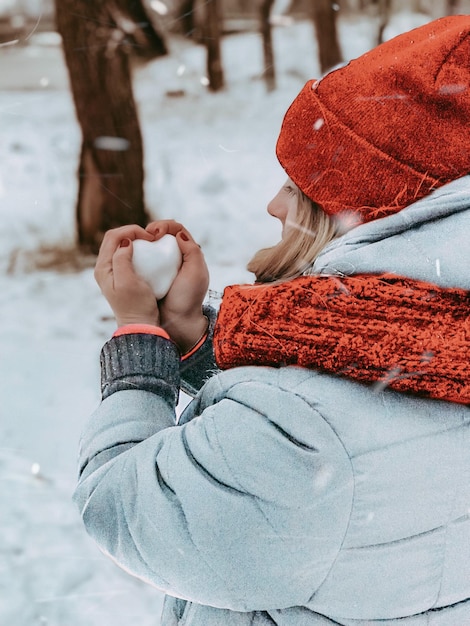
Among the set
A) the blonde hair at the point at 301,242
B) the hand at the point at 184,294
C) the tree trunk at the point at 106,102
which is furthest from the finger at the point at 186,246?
the tree trunk at the point at 106,102

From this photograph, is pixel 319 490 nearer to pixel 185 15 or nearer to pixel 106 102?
pixel 106 102

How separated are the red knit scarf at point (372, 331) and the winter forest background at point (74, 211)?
3.28 feet

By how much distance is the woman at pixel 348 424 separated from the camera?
1.98 ft

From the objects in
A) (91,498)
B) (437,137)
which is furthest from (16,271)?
(437,137)

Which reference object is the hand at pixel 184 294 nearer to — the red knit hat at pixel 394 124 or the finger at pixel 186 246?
the finger at pixel 186 246

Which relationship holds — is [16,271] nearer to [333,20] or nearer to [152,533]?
[333,20]

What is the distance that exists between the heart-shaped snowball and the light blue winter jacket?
0.24 metres

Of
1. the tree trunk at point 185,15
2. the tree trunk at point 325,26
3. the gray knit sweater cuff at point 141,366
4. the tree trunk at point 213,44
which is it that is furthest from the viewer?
the tree trunk at point 325,26

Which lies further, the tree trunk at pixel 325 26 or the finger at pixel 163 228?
the tree trunk at pixel 325 26

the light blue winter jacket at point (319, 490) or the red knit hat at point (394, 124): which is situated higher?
the red knit hat at point (394, 124)

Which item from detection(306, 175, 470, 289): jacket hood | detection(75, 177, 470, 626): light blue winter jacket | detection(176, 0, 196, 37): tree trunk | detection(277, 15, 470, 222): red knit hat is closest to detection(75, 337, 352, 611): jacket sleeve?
detection(75, 177, 470, 626): light blue winter jacket

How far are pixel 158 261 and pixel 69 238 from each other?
1541mm

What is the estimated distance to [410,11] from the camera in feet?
9.20

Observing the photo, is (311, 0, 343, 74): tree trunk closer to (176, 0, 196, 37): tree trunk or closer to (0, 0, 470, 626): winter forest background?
(0, 0, 470, 626): winter forest background
